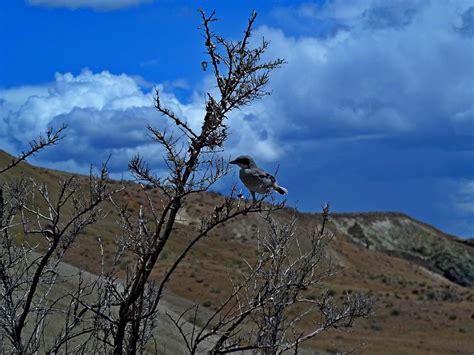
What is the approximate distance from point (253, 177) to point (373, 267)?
72.7 m

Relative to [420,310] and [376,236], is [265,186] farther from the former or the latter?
[376,236]

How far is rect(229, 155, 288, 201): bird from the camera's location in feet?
28.5

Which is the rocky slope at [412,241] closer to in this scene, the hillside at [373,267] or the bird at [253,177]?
the hillside at [373,267]

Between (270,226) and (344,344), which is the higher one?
(344,344)

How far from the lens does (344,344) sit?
34750mm

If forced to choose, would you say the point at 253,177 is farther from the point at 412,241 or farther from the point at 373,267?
the point at 412,241

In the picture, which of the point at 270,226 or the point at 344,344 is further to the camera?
the point at 344,344

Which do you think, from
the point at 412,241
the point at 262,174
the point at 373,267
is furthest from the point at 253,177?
the point at 412,241

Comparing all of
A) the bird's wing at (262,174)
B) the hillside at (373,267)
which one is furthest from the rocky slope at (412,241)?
the bird's wing at (262,174)

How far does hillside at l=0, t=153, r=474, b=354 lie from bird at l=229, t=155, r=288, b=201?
0.91 metres

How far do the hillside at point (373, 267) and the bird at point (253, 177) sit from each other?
3.00ft

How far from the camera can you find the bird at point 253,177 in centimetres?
867

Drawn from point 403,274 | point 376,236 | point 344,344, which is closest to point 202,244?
point 403,274

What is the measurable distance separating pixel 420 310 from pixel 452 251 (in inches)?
2257
